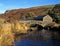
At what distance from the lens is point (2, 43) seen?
17.7 metres

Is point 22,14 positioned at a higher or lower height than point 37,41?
higher

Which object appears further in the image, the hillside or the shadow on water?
the hillside

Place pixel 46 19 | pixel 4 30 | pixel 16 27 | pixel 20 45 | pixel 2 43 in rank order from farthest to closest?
1. pixel 46 19
2. pixel 16 27
3. pixel 20 45
4. pixel 4 30
5. pixel 2 43

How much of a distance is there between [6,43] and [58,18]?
59972mm

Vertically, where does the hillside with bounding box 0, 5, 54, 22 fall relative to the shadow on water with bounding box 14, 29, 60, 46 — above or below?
above

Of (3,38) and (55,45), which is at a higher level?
(3,38)

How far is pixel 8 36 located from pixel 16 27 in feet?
91.4

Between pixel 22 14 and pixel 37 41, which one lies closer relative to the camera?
pixel 37 41

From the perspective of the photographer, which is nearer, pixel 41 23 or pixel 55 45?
pixel 55 45

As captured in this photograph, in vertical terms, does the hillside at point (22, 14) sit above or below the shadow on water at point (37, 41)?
above

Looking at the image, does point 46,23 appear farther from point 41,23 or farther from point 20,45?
point 20,45

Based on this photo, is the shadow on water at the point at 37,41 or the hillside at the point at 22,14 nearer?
the shadow on water at the point at 37,41

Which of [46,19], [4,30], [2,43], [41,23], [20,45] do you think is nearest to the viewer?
[2,43]

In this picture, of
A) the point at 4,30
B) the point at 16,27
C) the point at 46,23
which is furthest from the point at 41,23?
the point at 4,30
